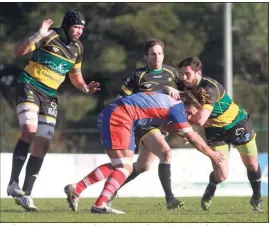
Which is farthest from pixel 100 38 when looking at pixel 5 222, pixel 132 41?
pixel 5 222

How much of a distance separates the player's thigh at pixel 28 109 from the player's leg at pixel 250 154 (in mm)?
2544

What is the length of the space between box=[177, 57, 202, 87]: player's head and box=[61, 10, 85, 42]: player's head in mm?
1357

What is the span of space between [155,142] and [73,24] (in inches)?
71.7

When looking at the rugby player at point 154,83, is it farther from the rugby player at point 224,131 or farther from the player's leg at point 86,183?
the player's leg at point 86,183

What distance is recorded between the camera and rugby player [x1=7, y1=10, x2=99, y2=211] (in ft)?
37.2

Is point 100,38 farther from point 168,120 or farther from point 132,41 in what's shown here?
point 168,120

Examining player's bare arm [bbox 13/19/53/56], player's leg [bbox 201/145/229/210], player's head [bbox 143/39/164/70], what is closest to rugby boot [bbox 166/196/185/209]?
player's leg [bbox 201/145/229/210]

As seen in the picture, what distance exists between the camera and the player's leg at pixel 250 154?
1174 centimetres

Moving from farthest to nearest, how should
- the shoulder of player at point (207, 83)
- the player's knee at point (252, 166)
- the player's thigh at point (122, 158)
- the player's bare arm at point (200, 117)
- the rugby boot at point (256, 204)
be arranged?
the player's knee at point (252, 166), the rugby boot at point (256, 204), the shoulder of player at point (207, 83), the player's bare arm at point (200, 117), the player's thigh at point (122, 158)

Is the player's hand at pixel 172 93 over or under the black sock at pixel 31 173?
over

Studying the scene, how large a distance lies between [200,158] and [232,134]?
641cm

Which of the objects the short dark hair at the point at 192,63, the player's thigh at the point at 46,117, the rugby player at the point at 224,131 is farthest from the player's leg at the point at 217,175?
the player's thigh at the point at 46,117

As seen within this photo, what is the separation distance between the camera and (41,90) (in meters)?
11.5

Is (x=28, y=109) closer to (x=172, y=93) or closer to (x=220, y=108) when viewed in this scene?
(x=172, y=93)
